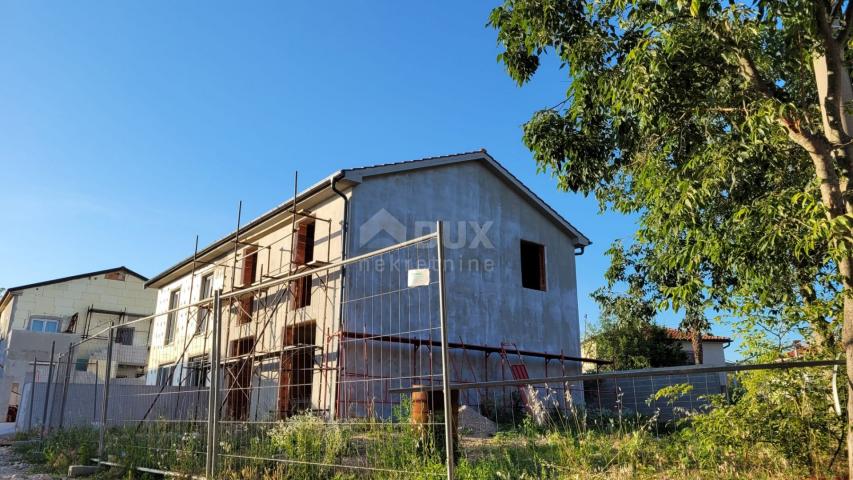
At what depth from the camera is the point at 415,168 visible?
1549 centimetres

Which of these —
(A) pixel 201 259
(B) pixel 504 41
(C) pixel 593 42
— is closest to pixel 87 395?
(A) pixel 201 259

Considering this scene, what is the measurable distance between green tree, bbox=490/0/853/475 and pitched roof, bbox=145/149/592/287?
727 cm

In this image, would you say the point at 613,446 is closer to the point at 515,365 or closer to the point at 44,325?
the point at 515,365

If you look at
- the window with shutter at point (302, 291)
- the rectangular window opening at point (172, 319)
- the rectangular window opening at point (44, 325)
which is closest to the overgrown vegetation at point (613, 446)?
the window with shutter at point (302, 291)

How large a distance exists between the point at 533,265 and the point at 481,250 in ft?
8.73

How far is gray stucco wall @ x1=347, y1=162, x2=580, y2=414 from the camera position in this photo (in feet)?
48.5

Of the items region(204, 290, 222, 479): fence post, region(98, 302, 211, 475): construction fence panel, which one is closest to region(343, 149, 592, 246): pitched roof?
region(98, 302, 211, 475): construction fence panel

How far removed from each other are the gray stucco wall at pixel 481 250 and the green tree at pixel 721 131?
25.0 feet

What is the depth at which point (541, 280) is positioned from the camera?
1781cm

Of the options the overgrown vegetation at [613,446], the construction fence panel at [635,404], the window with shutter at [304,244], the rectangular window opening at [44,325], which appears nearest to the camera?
the construction fence panel at [635,404]

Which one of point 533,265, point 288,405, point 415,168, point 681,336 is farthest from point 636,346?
point 288,405

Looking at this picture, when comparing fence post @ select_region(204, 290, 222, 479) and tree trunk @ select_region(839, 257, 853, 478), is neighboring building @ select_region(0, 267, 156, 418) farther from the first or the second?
tree trunk @ select_region(839, 257, 853, 478)

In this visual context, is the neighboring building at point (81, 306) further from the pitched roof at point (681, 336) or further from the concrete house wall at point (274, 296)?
the pitched roof at point (681, 336)

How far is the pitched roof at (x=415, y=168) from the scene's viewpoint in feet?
46.6
